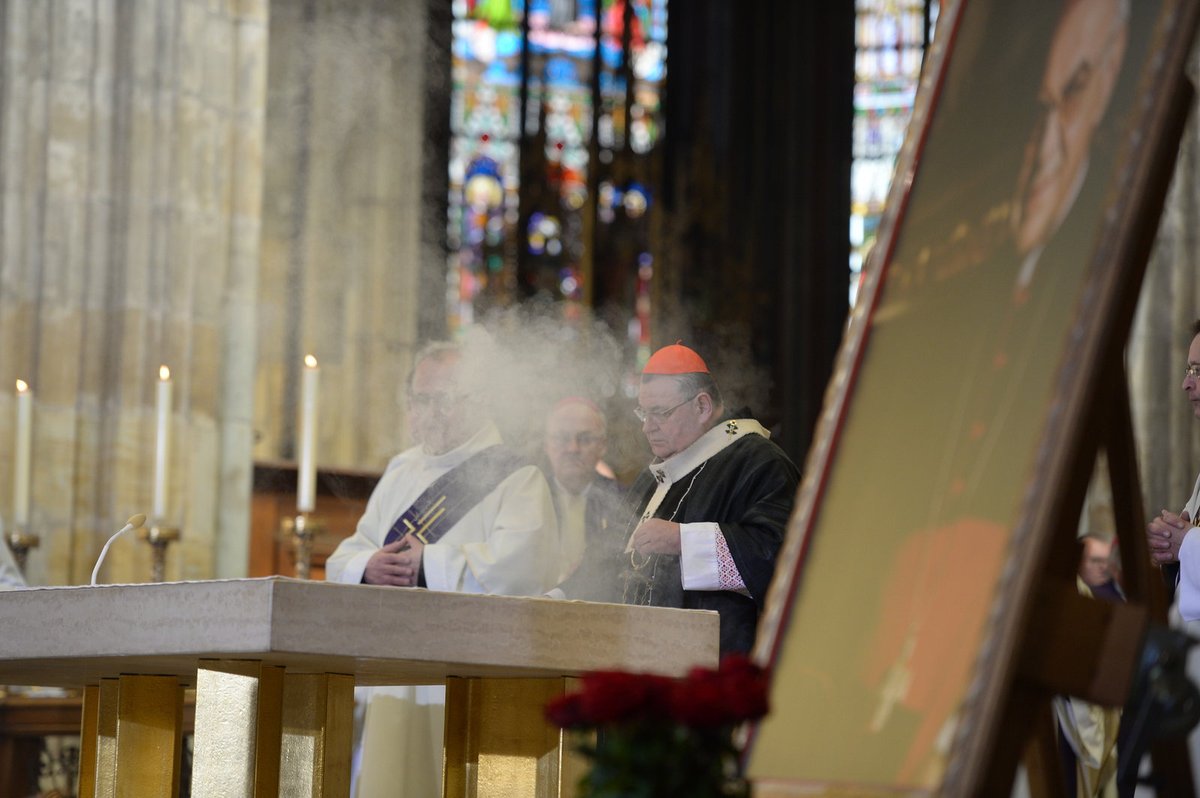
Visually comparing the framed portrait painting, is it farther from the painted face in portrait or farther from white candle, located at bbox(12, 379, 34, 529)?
white candle, located at bbox(12, 379, 34, 529)

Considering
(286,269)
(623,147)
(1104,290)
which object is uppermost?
(623,147)

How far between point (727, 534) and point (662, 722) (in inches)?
88.9

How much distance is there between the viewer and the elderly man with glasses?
4129mm

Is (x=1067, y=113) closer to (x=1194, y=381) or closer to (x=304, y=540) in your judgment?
(x=1194, y=381)

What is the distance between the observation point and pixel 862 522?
222cm

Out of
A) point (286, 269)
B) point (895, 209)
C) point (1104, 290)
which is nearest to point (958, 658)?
point (1104, 290)

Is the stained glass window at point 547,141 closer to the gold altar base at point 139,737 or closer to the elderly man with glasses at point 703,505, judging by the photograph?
the elderly man with glasses at point 703,505

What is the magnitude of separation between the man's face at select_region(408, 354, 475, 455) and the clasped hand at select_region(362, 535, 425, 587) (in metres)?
0.55

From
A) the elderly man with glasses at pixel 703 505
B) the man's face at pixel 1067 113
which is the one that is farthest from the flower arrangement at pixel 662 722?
the elderly man with glasses at pixel 703 505

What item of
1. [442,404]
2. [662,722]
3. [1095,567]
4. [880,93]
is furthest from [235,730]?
[880,93]

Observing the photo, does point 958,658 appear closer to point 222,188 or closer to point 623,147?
point 222,188

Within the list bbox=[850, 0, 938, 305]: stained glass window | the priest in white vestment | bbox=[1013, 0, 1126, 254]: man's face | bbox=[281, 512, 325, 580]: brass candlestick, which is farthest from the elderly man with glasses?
bbox=[850, 0, 938, 305]: stained glass window

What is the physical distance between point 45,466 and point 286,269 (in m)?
3.72

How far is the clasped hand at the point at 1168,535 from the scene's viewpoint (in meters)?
3.92
